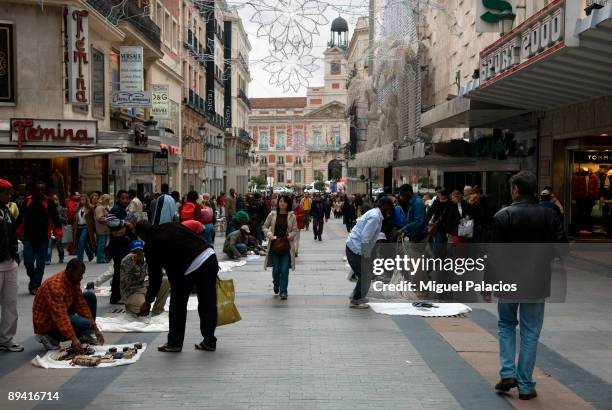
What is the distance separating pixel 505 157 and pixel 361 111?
31627 millimetres

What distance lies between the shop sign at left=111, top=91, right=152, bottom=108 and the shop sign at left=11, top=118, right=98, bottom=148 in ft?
13.3

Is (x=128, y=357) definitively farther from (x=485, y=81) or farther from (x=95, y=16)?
(x=95, y=16)

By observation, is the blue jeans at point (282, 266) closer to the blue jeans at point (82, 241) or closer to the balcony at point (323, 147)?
the blue jeans at point (82, 241)

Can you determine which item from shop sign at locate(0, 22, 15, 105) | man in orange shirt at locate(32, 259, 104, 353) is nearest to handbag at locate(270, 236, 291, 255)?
man in orange shirt at locate(32, 259, 104, 353)

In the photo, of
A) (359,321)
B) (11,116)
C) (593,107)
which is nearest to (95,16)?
(11,116)

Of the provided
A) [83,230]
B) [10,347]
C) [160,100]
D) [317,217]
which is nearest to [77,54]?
[83,230]

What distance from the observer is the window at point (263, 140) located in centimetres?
9182

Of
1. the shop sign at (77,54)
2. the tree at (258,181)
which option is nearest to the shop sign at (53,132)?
the shop sign at (77,54)

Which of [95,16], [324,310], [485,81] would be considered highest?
[95,16]

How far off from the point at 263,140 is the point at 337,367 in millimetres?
88574

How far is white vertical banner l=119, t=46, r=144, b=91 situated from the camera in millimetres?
24766

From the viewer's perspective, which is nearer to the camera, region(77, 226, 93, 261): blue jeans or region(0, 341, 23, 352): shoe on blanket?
region(0, 341, 23, 352): shoe on blanket

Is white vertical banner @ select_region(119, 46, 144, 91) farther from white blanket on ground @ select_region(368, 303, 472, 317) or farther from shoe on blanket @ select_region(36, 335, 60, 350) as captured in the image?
shoe on blanket @ select_region(36, 335, 60, 350)

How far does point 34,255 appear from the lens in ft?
36.2
